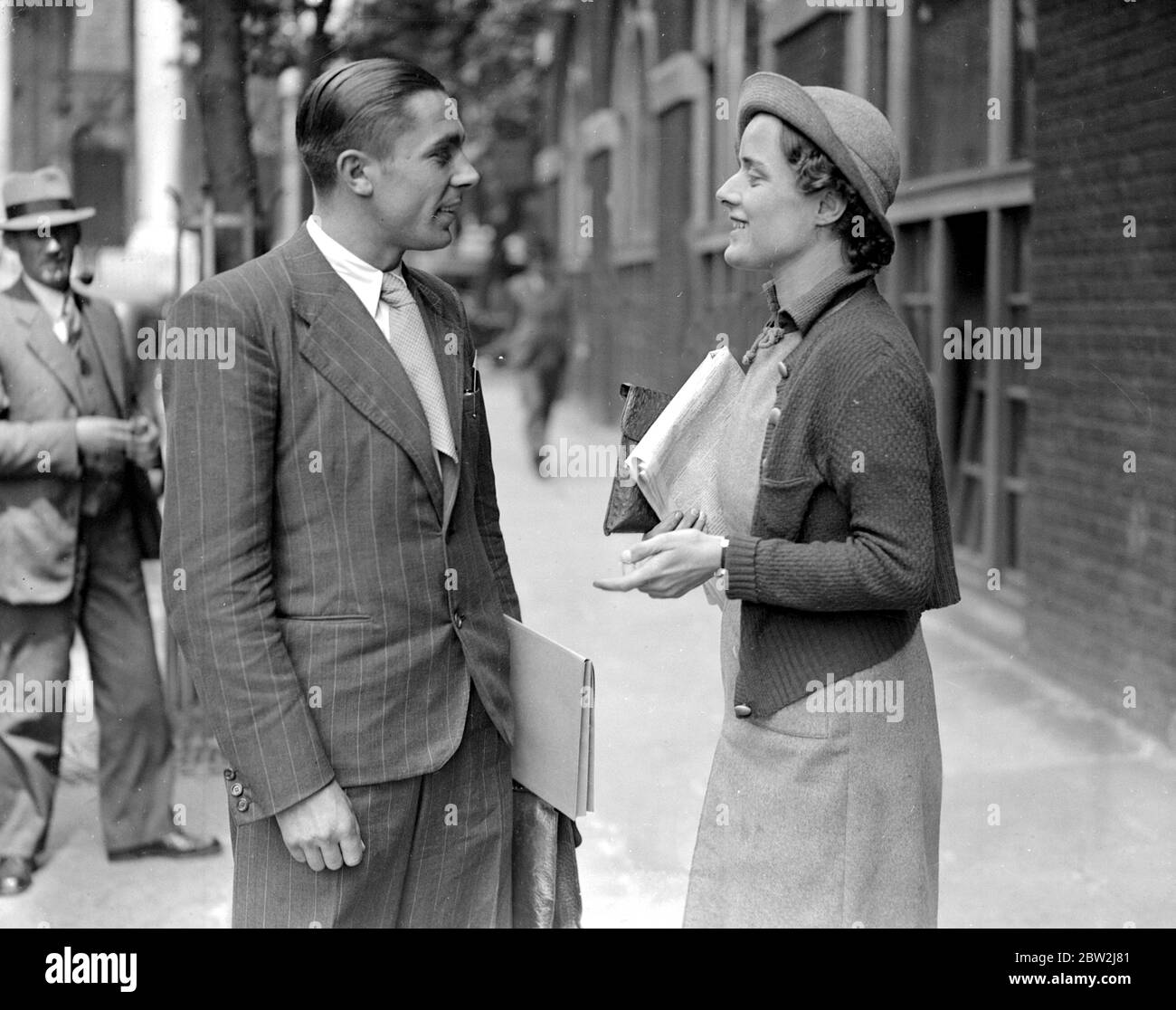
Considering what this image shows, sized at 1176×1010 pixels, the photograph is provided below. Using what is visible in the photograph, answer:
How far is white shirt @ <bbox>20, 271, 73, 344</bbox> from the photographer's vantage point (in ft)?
16.0

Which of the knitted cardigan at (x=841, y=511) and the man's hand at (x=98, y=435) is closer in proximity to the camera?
the knitted cardigan at (x=841, y=511)

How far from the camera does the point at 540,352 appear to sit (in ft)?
44.0

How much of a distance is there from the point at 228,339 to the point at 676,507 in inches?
31.5

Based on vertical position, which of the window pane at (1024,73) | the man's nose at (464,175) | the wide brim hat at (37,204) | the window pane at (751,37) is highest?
the window pane at (751,37)

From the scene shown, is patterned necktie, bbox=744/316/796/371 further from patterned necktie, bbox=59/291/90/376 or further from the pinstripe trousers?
patterned necktie, bbox=59/291/90/376

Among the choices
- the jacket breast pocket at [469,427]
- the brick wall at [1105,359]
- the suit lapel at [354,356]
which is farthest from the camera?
the brick wall at [1105,359]

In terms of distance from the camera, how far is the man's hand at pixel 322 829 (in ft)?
8.45

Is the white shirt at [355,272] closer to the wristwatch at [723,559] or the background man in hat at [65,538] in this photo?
the wristwatch at [723,559]

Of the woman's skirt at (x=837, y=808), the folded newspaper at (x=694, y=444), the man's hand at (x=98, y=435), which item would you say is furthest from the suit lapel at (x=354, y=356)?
the man's hand at (x=98, y=435)

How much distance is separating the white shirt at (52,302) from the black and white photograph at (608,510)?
0.02 m

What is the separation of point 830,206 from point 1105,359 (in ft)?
13.7

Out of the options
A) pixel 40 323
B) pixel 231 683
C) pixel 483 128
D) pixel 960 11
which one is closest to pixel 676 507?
pixel 231 683

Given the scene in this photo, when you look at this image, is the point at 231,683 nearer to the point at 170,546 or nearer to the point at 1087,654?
the point at 170,546

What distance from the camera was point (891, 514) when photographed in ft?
8.18
